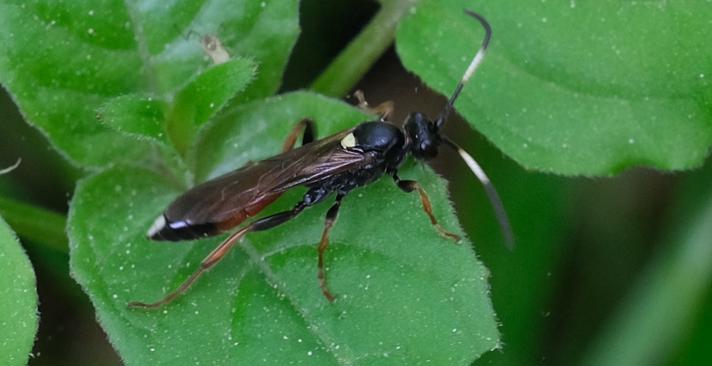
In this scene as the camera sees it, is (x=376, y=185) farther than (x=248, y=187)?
Yes

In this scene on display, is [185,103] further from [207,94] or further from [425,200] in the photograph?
[425,200]

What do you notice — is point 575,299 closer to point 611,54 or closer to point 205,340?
point 611,54

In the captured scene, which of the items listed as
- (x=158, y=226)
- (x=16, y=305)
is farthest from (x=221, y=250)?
(x=16, y=305)

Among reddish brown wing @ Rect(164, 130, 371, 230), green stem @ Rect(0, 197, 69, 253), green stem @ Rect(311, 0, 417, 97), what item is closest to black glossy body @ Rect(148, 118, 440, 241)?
reddish brown wing @ Rect(164, 130, 371, 230)

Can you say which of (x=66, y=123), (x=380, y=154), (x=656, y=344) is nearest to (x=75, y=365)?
Result: (x=66, y=123)

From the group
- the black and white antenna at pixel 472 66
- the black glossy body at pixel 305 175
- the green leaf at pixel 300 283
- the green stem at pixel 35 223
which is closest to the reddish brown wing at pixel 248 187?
the black glossy body at pixel 305 175
